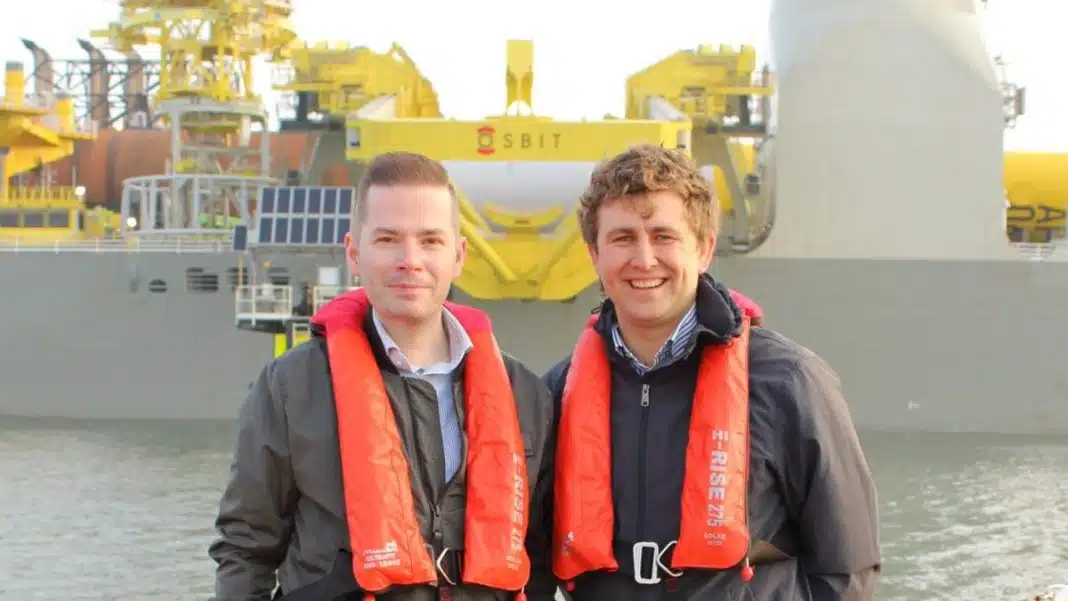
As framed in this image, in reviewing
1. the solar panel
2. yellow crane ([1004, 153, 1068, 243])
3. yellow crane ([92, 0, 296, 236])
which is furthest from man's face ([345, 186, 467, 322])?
yellow crane ([1004, 153, 1068, 243])

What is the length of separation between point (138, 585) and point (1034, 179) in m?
22.2

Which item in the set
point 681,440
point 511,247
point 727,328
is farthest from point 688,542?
point 511,247

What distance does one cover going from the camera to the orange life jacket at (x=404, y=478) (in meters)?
3.40

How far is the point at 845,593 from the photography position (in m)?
3.52

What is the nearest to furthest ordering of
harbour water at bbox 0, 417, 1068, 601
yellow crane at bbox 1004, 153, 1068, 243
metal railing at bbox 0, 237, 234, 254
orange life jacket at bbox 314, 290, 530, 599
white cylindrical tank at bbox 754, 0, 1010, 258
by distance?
orange life jacket at bbox 314, 290, 530, 599, harbour water at bbox 0, 417, 1068, 601, white cylindrical tank at bbox 754, 0, 1010, 258, metal railing at bbox 0, 237, 234, 254, yellow crane at bbox 1004, 153, 1068, 243

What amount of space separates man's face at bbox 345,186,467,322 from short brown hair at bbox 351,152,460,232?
1 cm

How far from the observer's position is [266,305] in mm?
19109

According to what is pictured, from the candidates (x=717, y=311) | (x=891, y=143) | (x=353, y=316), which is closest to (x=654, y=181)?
(x=717, y=311)

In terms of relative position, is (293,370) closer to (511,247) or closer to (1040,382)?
(511,247)

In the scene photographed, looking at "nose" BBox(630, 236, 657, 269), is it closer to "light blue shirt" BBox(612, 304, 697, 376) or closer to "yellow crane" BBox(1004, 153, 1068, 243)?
"light blue shirt" BBox(612, 304, 697, 376)

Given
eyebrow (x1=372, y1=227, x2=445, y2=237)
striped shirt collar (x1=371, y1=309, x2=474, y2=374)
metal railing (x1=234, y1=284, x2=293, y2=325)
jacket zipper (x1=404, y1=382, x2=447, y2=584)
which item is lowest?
metal railing (x1=234, y1=284, x2=293, y2=325)

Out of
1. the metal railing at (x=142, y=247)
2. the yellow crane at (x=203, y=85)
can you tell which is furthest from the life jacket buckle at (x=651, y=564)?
the yellow crane at (x=203, y=85)

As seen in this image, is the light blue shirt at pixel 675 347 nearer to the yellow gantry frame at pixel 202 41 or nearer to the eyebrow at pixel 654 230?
→ the eyebrow at pixel 654 230

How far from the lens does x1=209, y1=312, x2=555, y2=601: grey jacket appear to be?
11.4 feet
